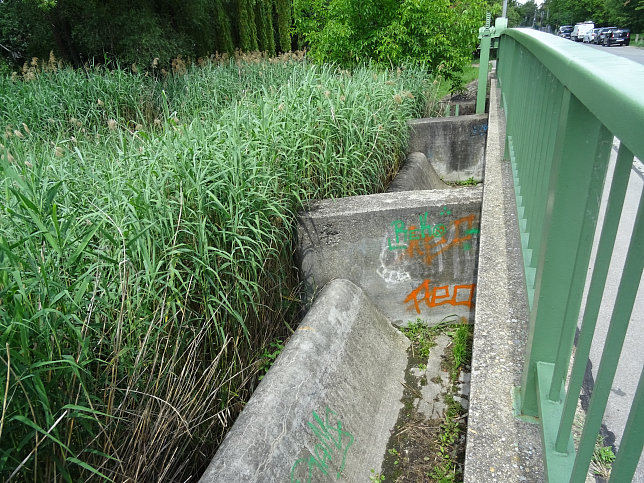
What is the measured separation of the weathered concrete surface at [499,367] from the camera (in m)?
1.36

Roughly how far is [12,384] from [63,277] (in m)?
0.57

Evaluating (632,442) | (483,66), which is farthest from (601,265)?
(483,66)

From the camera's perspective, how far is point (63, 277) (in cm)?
210

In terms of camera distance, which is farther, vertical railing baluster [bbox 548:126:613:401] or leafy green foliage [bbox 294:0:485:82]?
leafy green foliage [bbox 294:0:485:82]

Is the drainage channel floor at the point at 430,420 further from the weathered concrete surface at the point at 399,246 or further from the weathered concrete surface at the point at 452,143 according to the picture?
the weathered concrete surface at the point at 452,143

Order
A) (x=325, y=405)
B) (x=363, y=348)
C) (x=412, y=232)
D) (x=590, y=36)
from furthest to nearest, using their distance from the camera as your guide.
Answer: (x=590, y=36)
(x=412, y=232)
(x=363, y=348)
(x=325, y=405)

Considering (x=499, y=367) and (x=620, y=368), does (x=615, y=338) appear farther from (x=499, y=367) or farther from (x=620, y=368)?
(x=620, y=368)

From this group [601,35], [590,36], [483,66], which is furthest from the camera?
[590,36]

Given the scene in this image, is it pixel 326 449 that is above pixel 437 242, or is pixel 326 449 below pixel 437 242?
below

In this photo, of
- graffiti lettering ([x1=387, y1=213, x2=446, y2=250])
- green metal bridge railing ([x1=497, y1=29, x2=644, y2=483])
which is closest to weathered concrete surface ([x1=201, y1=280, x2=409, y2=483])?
graffiti lettering ([x1=387, y1=213, x2=446, y2=250])

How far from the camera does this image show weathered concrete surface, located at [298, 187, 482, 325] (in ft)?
11.3

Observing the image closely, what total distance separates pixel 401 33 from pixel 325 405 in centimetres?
683

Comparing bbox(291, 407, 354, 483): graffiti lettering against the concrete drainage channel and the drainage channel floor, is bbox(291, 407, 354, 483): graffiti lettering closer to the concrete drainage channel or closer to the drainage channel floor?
the concrete drainage channel

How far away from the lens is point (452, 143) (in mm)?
6441
